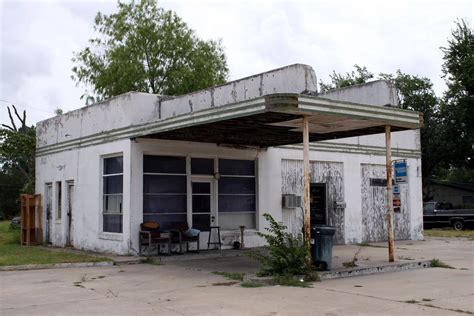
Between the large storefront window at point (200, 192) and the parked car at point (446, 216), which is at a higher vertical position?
the large storefront window at point (200, 192)

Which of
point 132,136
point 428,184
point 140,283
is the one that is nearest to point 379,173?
point 132,136

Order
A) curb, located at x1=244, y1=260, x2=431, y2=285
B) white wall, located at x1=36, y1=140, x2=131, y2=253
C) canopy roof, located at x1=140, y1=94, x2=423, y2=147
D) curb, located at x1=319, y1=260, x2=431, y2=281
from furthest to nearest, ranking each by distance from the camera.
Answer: white wall, located at x1=36, y1=140, x2=131, y2=253
curb, located at x1=319, y1=260, x2=431, y2=281
canopy roof, located at x1=140, y1=94, x2=423, y2=147
curb, located at x1=244, y1=260, x2=431, y2=285

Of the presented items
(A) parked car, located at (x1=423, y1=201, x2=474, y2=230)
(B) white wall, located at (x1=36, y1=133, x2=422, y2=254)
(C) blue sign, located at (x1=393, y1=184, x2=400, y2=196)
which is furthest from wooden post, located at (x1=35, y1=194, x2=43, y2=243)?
(A) parked car, located at (x1=423, y1=201, x2=474, y2=230)

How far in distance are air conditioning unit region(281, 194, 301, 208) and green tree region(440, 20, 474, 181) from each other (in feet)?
75.8

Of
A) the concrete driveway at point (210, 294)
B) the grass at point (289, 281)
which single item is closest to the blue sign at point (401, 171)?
the concrete driveway at point (210, 294)

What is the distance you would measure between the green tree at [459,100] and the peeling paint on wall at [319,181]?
2091 centimetres

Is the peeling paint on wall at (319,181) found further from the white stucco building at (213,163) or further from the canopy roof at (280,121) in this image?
the canopy roof at (280,121)

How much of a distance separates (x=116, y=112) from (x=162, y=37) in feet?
79.4

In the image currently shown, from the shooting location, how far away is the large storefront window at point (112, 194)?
17.1 metres

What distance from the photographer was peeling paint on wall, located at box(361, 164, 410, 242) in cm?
2203

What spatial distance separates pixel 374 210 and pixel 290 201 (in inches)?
177

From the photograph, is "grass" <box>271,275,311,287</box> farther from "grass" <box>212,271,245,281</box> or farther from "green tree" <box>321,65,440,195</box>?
"green tree" <box>321,65,440,195</box>

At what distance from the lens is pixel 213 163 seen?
1819cm

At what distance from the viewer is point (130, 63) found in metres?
38.6
